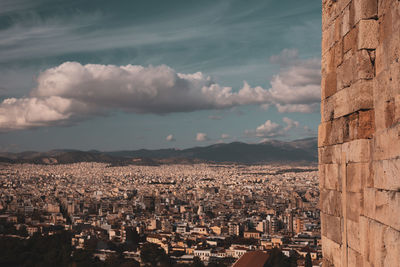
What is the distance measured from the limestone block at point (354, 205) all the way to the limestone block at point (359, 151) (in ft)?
0.65

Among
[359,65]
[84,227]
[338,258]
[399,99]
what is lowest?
[84,227]

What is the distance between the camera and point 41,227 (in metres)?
45.4

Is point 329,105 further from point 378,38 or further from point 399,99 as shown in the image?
point 399,99

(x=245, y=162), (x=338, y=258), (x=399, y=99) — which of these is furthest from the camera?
(x=245, y=162)

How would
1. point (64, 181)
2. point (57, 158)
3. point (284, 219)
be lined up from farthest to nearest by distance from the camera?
point (57, 158) < point (64, 181) < point (284, 219)

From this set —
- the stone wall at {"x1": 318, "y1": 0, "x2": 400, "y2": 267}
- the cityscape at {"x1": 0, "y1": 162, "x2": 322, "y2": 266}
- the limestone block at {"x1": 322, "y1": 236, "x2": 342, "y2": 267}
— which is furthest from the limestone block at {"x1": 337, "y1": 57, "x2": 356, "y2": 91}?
the cityscape at {"x1": 0, "y1": 162, "x2": 322, "y2": 266}

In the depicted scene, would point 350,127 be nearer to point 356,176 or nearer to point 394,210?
point 356,176

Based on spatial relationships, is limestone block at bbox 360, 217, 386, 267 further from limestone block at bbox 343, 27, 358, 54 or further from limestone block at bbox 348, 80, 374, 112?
limestone block at bbox 343, 27, 358, 54

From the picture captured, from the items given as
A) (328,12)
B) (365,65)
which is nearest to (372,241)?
(365,65)

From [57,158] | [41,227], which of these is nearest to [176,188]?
[41,227]

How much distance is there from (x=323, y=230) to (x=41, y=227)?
45174 mm

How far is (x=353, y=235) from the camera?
2.91 m

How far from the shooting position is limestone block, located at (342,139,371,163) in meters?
2.80

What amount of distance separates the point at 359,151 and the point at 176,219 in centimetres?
5593
